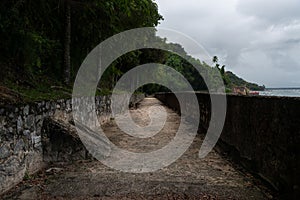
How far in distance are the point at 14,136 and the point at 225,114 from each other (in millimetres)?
4261

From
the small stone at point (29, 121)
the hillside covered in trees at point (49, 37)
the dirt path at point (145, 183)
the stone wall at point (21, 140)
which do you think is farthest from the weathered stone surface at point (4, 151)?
the hillside covered in trees at point (49, 37)

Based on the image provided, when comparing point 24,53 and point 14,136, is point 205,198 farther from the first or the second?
point 24,53

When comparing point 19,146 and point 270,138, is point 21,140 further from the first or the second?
point 270,138

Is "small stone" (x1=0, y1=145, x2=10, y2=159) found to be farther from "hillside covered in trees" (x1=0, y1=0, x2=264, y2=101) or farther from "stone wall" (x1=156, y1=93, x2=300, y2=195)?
"stone wall" (x1=156, y1=93, x2=300, y2=195)

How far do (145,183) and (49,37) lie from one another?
6.95 m

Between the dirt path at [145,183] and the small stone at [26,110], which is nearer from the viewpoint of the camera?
the dirt path at [145,183]

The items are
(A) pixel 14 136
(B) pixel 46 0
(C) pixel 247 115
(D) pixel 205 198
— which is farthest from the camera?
(B) pixel 46 0

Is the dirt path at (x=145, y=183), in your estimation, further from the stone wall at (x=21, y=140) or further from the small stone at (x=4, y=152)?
the small stone at (x=4, y=152)

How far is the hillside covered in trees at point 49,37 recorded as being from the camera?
18.5ft

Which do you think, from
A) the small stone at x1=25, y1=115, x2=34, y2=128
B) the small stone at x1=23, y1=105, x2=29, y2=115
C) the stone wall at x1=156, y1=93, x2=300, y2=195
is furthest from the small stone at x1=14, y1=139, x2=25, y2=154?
the stone wall at x1=156, y1=93, x2=300, y2=195

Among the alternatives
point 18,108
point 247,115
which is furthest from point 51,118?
point 247,115

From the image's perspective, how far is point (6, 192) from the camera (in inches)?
126

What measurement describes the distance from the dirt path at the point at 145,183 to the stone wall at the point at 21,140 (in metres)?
0.18

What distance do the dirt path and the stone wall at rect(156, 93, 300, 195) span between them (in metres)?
0.29
